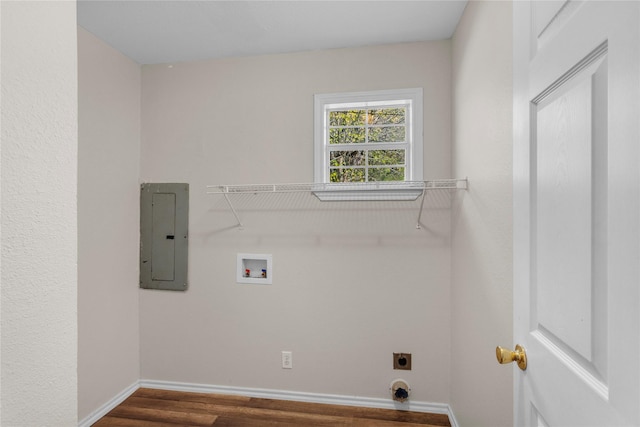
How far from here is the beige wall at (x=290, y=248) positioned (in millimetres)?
2174

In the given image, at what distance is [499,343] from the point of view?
1.28 metres

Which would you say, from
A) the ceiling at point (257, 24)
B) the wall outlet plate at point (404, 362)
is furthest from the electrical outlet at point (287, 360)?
the ceiling at point (257, 24)

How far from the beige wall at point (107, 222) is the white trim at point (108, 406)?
0.03 metres

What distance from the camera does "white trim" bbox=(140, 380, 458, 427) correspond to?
214 cm

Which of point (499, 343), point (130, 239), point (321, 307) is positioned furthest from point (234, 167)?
point (499, 343)

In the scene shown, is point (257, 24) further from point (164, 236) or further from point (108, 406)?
point (108, 406)

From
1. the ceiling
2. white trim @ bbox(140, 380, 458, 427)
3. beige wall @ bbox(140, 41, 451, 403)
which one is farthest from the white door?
white trim @ bbox(140, 380, 458, 427)

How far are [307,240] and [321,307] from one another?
18.8 inches

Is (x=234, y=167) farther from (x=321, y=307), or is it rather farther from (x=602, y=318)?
(x=602, y=318)

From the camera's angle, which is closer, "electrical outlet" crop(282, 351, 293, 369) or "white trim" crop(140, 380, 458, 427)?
"white trim" crop(140, 380, 458, 427)

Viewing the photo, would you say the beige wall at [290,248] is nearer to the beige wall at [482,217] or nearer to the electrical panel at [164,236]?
the electrical panel at [164,236]
